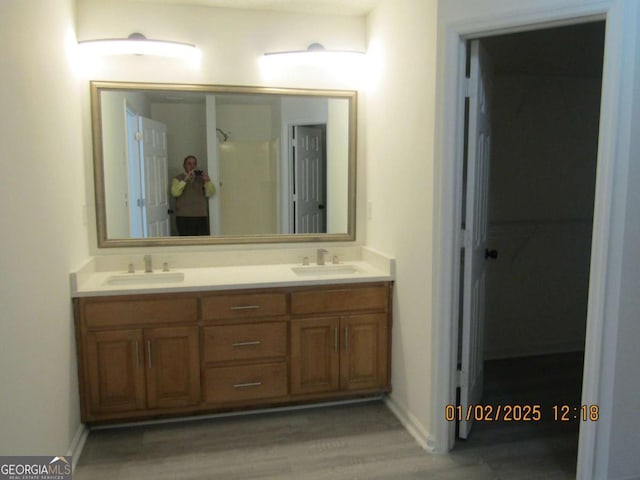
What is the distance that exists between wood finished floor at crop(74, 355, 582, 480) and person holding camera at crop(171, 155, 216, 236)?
1.19 metres

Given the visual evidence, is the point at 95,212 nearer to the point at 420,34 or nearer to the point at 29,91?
the point at 29,91

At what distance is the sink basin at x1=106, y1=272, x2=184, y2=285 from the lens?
9.62 ft

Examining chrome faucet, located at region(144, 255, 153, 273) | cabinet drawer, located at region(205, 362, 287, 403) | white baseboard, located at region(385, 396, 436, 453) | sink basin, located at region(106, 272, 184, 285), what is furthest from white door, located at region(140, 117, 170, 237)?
white baseboard, located at region(385, 396, 436, 453)

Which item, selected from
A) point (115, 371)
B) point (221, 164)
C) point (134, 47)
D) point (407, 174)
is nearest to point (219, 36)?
point (134, 47)

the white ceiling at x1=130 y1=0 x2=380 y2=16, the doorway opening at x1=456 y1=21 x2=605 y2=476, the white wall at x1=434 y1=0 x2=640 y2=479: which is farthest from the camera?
the doorway opening at x1=456 y1=21 x2=605 y2=476

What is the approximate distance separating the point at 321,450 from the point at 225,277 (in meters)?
1.10

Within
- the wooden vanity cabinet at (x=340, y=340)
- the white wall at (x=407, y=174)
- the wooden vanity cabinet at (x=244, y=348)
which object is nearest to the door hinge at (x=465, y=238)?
the white wall at (x=407, y=174)

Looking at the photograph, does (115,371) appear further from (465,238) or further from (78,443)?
(465,238)

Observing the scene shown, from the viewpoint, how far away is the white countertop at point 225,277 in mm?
2660

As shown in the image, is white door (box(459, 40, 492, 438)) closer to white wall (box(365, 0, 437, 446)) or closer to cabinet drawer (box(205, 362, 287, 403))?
white wall (box(365, 0, 437, 446))

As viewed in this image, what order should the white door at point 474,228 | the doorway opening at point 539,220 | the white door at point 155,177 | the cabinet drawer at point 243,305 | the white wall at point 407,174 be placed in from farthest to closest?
the doorway opening at point 539,220, the white door at point 155,177, the cabinet drawer at point 243,305, the white wall at point 407,174, the white door at point 474,228

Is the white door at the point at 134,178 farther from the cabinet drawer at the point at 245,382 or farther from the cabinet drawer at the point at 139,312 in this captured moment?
the cabinet drawer at the point at 245,382

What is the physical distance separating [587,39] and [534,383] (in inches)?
84.5

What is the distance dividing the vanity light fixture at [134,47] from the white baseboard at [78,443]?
2.09 metres
